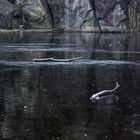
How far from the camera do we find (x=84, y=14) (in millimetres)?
107438

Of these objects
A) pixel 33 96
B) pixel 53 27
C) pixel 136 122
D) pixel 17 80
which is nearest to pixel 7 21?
pixel 53 27

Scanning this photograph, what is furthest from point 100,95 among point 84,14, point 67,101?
point 84,14

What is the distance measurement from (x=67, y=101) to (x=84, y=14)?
8435 centimetres

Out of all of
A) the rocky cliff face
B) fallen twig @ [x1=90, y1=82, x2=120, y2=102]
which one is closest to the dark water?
fallen twig @ [x1=90, y1=82, x2=120, y2=102]

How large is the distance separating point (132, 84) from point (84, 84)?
3029 millimetres

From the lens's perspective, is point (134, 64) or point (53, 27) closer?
point (134, 64)

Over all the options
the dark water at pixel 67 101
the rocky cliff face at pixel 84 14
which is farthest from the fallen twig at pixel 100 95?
the rocky cliff face at pixel 84 14

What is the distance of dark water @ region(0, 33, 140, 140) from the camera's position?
18547mm

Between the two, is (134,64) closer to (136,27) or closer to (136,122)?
(136,122)

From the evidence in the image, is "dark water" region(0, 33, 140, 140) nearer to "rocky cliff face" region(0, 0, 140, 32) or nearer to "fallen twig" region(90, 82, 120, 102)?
"fallen twig" region(90, 82, 120, 102)

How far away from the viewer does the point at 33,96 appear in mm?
25594

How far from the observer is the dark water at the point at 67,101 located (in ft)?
60.8

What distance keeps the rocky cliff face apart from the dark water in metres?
62.7

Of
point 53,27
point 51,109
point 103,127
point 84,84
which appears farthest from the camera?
point 53,27
